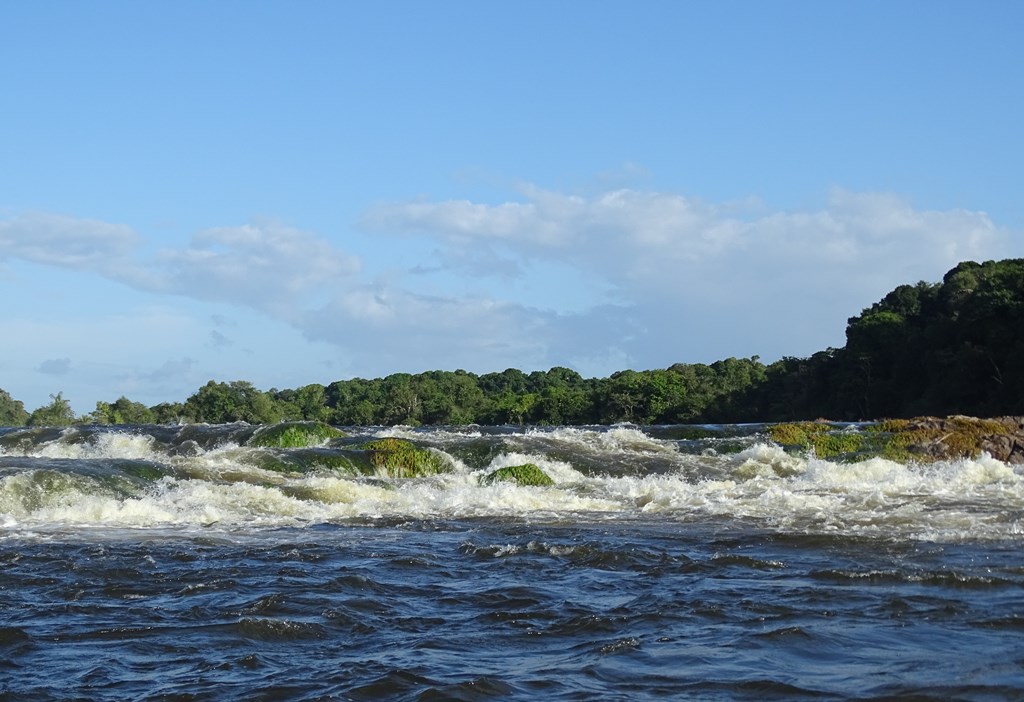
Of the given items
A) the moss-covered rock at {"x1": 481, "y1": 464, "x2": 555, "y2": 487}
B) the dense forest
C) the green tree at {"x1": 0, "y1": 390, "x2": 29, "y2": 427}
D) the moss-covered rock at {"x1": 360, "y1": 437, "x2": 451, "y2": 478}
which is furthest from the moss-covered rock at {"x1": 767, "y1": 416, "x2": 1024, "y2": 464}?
the green tree at {"x1": 0, "y1": 390, "x2": 29, "y2": 427}

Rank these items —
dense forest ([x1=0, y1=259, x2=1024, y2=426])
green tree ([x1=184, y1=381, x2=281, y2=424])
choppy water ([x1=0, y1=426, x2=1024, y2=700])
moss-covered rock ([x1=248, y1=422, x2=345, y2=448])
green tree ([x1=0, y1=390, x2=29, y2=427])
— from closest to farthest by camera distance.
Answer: choppy water ([x1=0, y1=426, x2=1024, y2=700]) < moss-covered rock ([x1=248, y1=422, x2=345, y2=448]) < dense forest ([x1=0, y1=259, x2=1024, y2=426]) < green tree ([x1=184, y1=381, x2=281, y2=424]) < green tree ([x1=0, y1=390, x2=29, y2=427])

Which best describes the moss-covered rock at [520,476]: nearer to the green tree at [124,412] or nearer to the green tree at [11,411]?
the green tree at [124,412]

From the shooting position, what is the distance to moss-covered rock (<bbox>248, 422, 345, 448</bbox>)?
2702cm

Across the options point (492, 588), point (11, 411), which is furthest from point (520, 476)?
point (11, 411)

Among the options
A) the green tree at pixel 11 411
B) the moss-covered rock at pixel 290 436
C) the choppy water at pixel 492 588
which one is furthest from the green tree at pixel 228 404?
the choppy water at pixel 492 588

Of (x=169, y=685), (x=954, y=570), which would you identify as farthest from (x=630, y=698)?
(x=954, y=570)

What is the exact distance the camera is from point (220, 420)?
79.3 m

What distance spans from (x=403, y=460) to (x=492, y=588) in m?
13.0

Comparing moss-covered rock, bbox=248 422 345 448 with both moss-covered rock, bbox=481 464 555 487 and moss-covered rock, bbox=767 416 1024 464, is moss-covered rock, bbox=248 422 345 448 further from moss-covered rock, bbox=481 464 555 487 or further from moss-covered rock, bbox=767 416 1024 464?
moss-covered rock, bbox=767 416 1024 464

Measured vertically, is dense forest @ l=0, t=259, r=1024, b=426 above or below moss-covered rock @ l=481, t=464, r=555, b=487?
above

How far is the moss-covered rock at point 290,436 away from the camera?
2702 centimetres

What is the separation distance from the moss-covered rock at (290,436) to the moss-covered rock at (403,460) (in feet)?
11.0

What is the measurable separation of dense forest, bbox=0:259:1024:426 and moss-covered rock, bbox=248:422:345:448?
3901 centimetres

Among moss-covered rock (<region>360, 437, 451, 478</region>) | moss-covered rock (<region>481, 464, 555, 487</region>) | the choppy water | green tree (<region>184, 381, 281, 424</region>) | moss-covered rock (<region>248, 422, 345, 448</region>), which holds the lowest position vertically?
the choppy water
